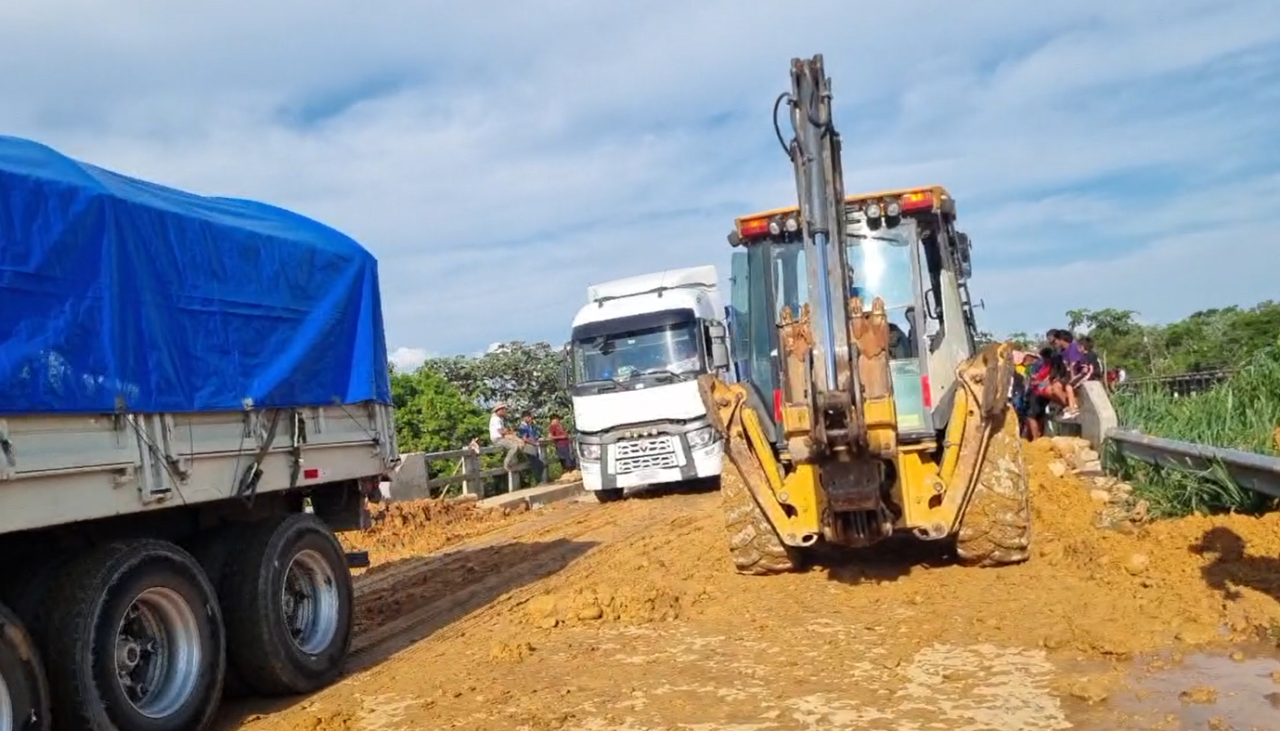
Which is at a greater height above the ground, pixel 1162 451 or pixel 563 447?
pixel 563 447

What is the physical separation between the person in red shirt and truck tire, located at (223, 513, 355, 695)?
16.7 meters

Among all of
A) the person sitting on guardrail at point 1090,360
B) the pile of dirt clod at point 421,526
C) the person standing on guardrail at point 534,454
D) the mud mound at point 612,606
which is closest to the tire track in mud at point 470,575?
the pile of dirt clod at point 421,526

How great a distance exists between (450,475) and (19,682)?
49.9 feet

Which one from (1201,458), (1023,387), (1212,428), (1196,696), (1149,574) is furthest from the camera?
(1023,387)

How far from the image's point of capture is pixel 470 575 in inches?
427

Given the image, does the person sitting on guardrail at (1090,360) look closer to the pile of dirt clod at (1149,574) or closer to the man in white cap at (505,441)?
the pile of dirt clod at (1149,574)

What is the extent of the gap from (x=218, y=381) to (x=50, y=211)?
138cm

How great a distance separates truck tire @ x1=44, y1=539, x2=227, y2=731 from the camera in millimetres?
5207

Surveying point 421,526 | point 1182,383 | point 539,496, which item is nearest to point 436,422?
point 539,496

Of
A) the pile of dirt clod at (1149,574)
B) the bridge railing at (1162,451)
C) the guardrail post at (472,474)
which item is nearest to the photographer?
the pile of dirt clod at (1149,574)

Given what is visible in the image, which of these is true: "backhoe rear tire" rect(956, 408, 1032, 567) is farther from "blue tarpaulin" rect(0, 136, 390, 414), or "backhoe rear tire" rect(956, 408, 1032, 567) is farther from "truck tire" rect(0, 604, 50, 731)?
"truck tire" rect(0, 604, 50, 731)

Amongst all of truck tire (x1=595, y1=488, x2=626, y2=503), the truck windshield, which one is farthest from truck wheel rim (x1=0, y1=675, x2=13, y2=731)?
truck tire (x1=595, y1=488, x2=626, y2=503)

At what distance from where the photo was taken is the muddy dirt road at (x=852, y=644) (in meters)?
5.54

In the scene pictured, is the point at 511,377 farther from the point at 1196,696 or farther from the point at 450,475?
the point at 1196,696
